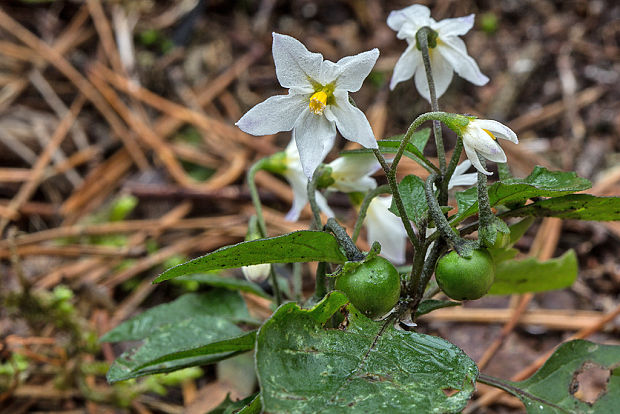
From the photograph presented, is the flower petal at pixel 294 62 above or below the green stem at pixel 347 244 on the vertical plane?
above

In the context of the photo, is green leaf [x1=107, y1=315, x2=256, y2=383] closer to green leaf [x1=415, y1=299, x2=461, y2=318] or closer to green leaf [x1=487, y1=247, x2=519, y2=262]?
green leaf [x1=415, y1=299, x2=461, y2=318]

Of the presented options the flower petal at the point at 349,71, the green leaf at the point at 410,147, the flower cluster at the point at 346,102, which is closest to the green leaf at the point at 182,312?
the flower cluster at the point at 346,102

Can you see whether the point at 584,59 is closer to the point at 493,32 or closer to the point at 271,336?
the point at 493,32

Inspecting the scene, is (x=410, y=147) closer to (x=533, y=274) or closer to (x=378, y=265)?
(x=378, y=265)

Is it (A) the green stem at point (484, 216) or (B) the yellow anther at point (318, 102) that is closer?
(A) the green stem at point (484, 216)

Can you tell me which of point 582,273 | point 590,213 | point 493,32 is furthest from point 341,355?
point 493,32

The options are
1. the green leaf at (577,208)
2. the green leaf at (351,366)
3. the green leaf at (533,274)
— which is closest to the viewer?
the green leaf at (351,366)

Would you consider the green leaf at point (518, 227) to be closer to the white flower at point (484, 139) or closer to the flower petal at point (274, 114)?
the white flower at point (484, 139)

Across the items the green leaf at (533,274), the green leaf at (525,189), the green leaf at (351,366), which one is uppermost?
the green leaf at (525,189)
